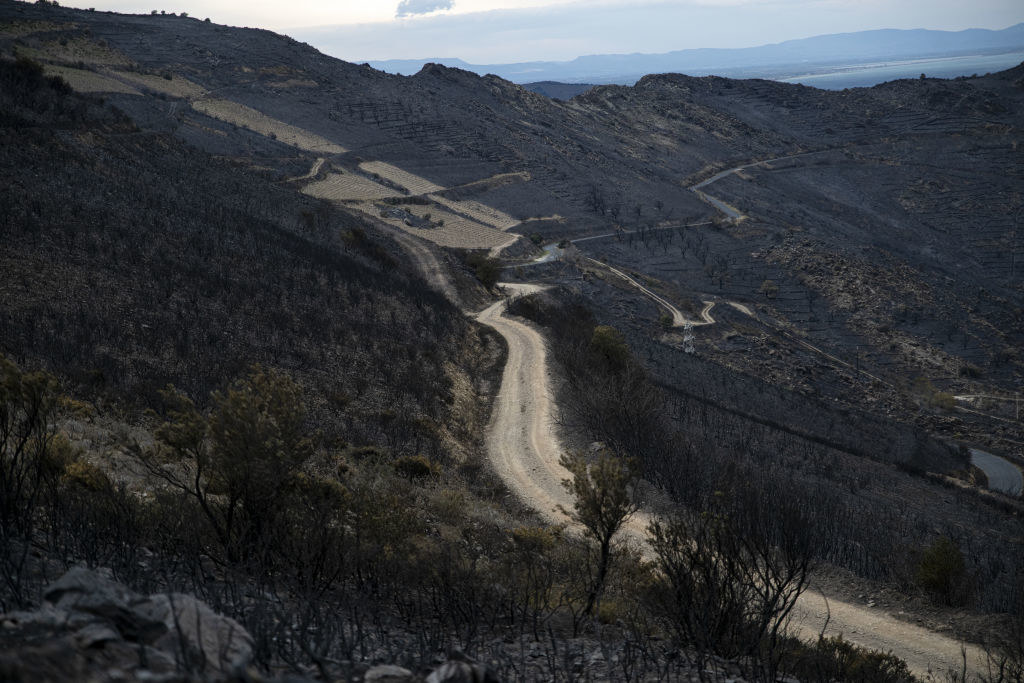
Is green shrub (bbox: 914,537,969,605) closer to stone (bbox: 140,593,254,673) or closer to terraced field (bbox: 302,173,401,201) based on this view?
stone (bbox: 140,593,254,673)

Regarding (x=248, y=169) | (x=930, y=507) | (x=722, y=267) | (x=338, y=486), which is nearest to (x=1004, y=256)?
(x=722, y=267)

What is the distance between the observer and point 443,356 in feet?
94.9

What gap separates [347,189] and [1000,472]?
A: 51.5 m

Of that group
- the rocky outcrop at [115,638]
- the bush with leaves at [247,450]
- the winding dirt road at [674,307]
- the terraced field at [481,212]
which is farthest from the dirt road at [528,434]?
the terraced field at [481,212]

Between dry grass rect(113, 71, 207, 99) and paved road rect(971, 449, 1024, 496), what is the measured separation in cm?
7345

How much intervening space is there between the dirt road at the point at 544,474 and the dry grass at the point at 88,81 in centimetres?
4357

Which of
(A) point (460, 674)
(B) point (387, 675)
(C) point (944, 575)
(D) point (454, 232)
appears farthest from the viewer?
(D) point (454, 232)

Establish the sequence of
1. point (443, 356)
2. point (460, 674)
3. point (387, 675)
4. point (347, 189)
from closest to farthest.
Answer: point (460, 674) → point (387, 675) → point (443, 356) → point (347, 189)

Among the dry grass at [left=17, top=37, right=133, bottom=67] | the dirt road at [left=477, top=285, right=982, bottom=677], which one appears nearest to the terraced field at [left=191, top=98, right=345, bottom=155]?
the dry grass at [left=17, top=37, right=133, bottom=67]

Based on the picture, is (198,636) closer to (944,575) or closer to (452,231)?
(944,575)

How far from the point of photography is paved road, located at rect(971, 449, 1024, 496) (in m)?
35.5

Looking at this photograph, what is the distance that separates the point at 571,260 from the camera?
2235 inches

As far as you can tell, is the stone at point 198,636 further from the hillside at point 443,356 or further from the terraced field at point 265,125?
the terraced field at point 265,125

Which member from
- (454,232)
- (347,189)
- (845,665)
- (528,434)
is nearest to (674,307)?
(454,232)
